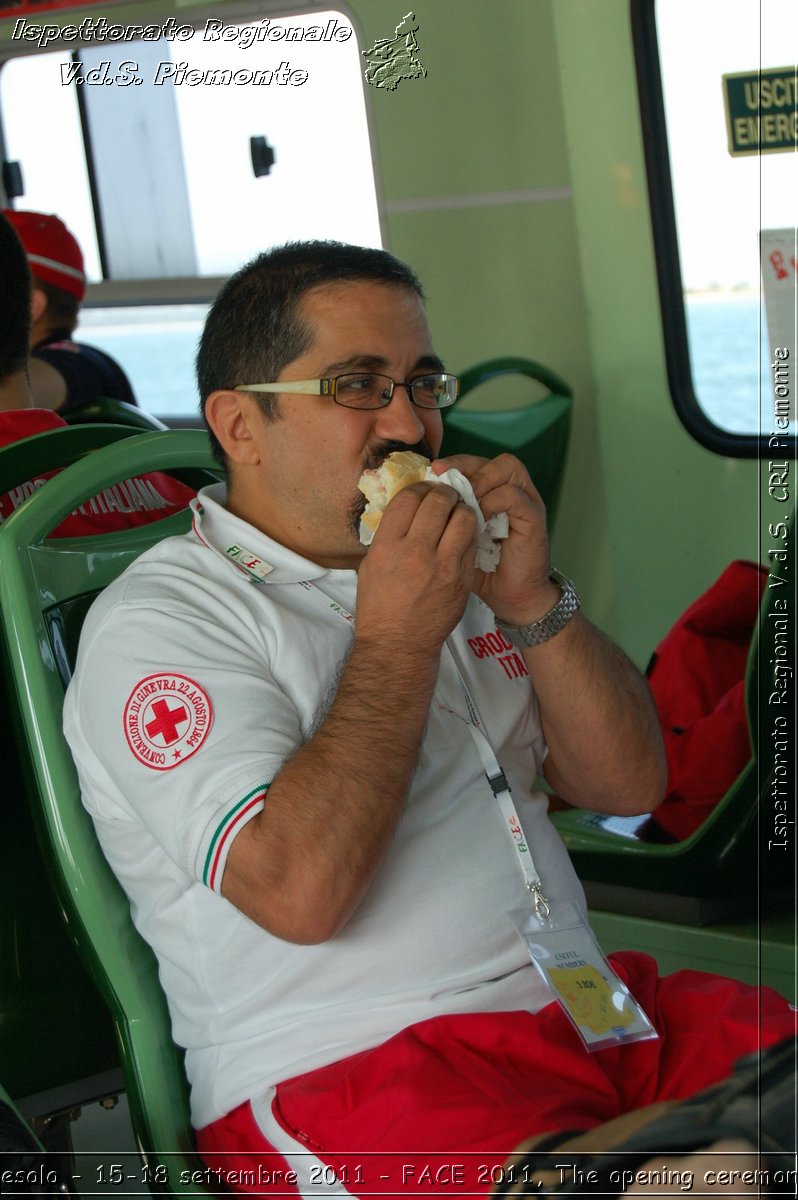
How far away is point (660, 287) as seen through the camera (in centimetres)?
389

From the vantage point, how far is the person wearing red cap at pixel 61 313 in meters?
3.95

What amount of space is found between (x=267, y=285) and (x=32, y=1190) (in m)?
1.17

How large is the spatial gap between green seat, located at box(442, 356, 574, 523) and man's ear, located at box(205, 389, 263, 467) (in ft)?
6.42

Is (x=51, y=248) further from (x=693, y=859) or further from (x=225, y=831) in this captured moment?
(x=225, y=831)

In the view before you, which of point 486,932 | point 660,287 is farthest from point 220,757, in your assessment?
point 660,287

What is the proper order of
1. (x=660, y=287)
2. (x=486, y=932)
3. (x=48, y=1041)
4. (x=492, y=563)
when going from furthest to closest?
(x=660, y=287) → (x=48, y=1041) → (x=492, y=563) → (x=486, y=932)

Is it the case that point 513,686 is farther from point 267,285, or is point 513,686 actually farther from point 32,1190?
point 32,1190

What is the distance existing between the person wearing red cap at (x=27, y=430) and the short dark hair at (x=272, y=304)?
0.80 ft

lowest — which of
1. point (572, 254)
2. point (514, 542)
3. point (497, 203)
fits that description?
point (514, 542)

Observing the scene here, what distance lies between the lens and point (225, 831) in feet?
4.68

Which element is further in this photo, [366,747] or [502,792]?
[502,792]

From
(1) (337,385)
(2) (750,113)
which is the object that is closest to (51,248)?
(2) (750,113)

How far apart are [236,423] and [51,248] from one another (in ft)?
8.31

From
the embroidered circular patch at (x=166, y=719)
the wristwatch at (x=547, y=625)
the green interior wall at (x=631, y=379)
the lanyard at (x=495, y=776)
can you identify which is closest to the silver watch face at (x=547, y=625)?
the wristwatch at (x=547, y=625)
